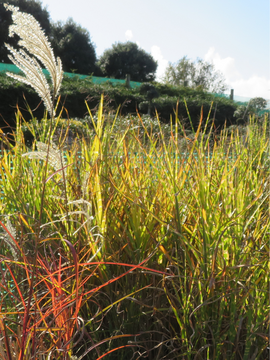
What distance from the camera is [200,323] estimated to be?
0.97 meters

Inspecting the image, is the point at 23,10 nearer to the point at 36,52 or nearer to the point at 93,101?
the point at 93,101

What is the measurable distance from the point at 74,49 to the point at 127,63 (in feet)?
19.4

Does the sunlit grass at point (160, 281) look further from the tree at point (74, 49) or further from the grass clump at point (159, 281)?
the tree at point (74, 49)

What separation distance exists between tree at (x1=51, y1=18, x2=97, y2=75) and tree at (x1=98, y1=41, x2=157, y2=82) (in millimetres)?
1914

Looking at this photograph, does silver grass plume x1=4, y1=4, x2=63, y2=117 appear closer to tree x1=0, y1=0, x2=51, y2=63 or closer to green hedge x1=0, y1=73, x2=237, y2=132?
green hedge x1=0, y1=73, x2=237, y2=132

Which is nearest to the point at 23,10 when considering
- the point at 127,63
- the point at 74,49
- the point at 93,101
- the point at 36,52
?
the point at 74,49

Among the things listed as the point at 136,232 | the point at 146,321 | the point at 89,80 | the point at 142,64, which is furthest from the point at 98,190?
the point at 142,64

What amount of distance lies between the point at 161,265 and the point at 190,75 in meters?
32.7

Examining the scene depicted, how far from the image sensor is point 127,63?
33938 mm

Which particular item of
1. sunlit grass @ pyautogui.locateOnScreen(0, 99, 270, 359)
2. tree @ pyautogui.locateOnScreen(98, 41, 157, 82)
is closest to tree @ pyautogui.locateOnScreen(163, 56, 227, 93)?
tree @ pyautogui.locateOnScreen(98, 41, 157, 82)

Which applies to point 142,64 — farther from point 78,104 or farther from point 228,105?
point 78,104

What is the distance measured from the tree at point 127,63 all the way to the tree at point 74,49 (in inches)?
75.3

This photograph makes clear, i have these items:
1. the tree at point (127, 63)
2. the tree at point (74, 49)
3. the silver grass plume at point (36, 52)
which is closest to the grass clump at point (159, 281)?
the silver grass plume at point (36, 52)

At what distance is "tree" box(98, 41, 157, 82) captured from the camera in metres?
33.5
